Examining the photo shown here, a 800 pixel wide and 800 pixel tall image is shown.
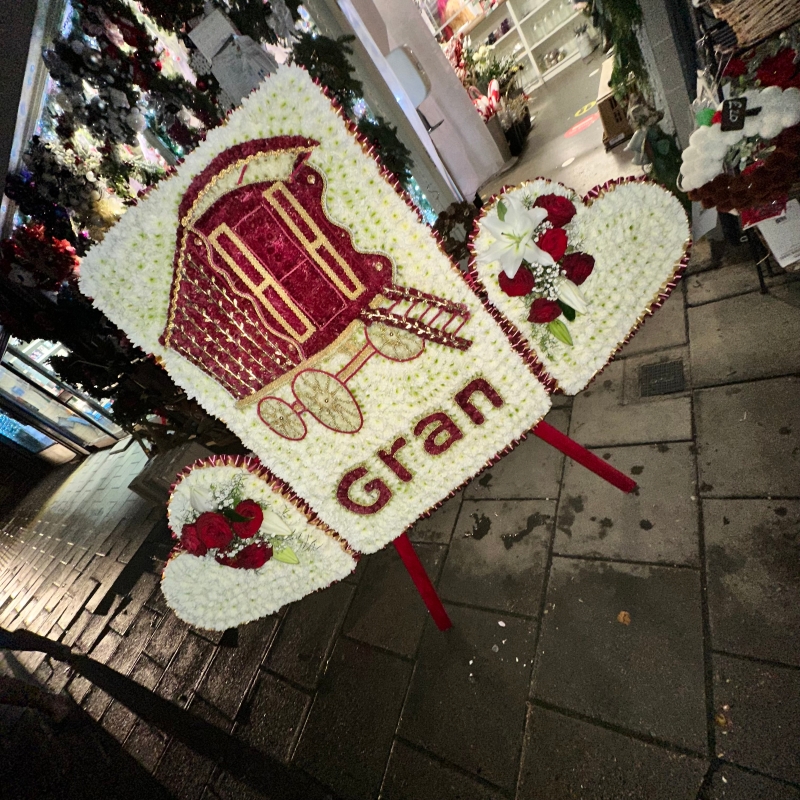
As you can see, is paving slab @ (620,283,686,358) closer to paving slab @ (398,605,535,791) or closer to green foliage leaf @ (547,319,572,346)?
green foliage leaf @ (547,319,572,346)

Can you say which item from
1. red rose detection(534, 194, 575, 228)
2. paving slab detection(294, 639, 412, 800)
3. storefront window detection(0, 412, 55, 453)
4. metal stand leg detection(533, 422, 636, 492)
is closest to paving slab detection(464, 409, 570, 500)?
metal stand leg detection(533, 422, 636, 492)

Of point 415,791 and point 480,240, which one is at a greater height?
point 480,240

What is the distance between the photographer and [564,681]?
1934 mm

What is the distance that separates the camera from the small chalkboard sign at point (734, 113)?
207 cm

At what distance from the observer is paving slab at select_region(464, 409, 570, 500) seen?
2.72m

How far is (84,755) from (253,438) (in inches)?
147

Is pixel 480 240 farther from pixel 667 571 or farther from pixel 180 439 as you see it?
pixel 180 439

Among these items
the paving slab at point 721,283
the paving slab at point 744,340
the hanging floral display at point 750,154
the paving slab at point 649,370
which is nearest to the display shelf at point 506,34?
the paving slab at point 721,283

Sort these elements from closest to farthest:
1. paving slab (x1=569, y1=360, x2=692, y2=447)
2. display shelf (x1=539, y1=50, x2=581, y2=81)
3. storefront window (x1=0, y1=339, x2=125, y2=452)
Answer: paving slab (x1=569, y1=360, x2=692, y2=447) < storefront window (x1=0, y1=339, x2=125, y2=452) < display shelf (x1=539, y1=50, x2=581, y2=81)

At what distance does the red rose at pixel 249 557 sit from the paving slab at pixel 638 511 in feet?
5.55

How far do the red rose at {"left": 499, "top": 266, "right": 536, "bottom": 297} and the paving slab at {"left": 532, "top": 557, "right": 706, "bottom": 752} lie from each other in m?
1.61

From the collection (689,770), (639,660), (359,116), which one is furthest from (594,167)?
(689,770)

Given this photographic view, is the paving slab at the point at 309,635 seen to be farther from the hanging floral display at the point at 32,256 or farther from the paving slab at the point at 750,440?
the hanging floral display at the point at 32,256

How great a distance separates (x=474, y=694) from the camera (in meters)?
2.12
